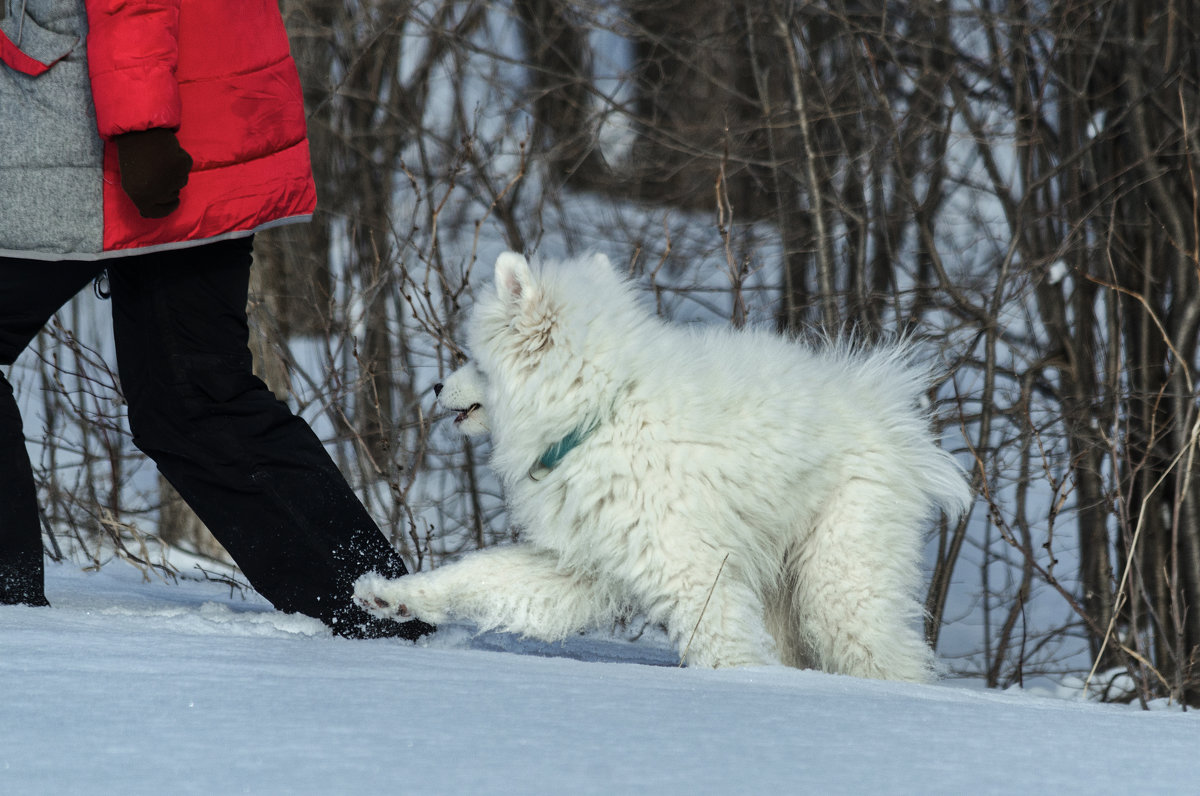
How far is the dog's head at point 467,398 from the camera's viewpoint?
3.38 metres

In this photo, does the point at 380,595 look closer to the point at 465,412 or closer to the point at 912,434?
the point at 465,412

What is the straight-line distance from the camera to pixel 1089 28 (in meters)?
6.17

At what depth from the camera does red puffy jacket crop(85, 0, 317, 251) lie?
2428 mm

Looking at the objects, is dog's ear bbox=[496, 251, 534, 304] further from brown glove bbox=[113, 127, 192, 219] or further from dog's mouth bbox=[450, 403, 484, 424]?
brown glove bbox=[113, 127, 192, 219]

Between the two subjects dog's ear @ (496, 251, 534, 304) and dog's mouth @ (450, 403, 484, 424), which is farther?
dog's mouth @ (450, 403, 484, 424)

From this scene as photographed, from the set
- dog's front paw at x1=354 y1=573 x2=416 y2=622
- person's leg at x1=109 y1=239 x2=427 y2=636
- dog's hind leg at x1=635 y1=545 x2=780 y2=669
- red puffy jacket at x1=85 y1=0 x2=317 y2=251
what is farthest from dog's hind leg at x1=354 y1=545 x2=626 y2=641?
red puffy jacket at x1=85 y1=0 x2=317 y2=251

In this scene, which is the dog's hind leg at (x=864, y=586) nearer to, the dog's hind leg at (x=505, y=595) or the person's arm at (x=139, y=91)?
the dog's hind leg at (x=505, y=595)

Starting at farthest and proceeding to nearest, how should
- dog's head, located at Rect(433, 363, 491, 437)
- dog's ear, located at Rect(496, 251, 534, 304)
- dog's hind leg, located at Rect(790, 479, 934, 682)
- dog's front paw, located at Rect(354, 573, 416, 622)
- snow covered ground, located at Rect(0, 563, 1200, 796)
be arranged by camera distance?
dog's head, located at Rect(433, 363, 491, 437)
dog's hind leg, located at Rect(790, 479, 934, 682)
dog's ear, located at Rect(496, 251, 534, 304)
dog's front paw, located at Rect(354, 573, 416, 622)
snow covered ground, located at Rect(0, 563, 1200, 796)

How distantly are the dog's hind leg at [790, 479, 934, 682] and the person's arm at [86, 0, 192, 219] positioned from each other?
2.05m

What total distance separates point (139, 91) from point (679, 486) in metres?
1.64

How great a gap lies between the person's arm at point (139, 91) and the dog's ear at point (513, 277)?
90cm

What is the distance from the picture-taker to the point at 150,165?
2.43 metres

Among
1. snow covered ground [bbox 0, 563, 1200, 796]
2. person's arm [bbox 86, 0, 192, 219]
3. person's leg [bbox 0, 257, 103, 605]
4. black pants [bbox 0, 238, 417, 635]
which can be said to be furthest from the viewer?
black pants [bbox 0, 238, 417, 635]

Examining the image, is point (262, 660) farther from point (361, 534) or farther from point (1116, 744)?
point (1116, 744)
